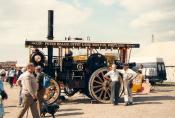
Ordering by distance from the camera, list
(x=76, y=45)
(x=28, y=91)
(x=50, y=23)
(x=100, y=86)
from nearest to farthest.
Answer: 1. (x=28, y=91)
2. (x=76, y=45)
3. (x=100, y=86)
4. (x=50, y=23)

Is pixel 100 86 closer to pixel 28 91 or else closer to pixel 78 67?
pixel 78 67

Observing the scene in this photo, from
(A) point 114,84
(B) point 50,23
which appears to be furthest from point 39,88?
(B) point 50,23

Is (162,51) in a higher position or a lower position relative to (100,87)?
higher

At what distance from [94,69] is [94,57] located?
54cm

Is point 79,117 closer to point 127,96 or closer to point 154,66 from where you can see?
point 127,96

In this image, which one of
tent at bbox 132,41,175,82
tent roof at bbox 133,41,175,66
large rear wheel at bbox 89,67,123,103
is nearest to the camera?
large rear wheel at bbox 89,67,123,103

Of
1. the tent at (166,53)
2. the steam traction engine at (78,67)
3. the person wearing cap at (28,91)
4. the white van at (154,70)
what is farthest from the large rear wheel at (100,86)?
the tent at (166,53)

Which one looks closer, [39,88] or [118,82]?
[39,88]

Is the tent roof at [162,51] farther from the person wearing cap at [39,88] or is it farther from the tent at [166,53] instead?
the person wearing cap at [39,88]

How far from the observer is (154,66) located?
36469mm

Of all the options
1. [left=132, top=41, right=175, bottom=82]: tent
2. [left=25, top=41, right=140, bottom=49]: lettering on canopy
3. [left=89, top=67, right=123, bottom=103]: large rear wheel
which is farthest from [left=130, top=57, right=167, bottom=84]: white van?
[left=89, top=67, right=123, bottom=103]: large rear wheel

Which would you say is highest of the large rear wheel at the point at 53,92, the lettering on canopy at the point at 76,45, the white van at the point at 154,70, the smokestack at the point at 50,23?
the smokestack at the point at 50,23

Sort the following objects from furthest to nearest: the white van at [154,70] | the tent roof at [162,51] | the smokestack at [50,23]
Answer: the tent roof at [162,51], the white van at [154,70], the smokestack at [50,23]

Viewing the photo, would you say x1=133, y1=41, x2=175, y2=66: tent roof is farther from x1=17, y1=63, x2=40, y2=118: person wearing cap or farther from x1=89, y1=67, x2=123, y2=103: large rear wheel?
x1=17, y1=63, x2=40, y2=118: person wearing cap
